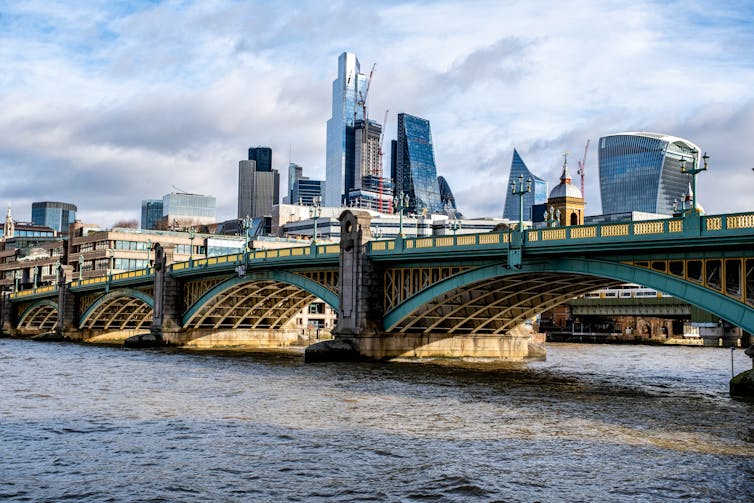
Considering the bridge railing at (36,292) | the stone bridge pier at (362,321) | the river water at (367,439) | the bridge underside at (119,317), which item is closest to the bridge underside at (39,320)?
the bridge railing at (36,292)

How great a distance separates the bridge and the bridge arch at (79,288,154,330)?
6.01ft

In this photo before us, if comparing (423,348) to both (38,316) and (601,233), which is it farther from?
(38,316)

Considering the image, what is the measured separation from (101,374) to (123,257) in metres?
98.1

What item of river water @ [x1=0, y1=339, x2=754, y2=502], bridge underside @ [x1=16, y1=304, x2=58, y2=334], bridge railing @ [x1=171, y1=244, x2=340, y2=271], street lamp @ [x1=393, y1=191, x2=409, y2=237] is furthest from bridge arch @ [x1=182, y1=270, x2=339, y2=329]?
bridge underside @ [x1=16, y1=304, x2=58, y2=334]

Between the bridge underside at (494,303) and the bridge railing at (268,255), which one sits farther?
the bridge railing at (268,255)

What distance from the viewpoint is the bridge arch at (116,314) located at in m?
110

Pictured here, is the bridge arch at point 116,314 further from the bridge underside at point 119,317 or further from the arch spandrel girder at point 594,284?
the arch spandrel girder at point 594,284

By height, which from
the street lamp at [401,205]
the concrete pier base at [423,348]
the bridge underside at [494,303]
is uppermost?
the street lamp at [401,205]

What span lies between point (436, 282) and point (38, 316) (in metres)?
104

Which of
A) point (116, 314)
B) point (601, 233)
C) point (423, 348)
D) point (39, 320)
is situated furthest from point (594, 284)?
point (39, 320)

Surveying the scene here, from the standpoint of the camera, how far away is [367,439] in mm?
28109

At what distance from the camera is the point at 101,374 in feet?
173

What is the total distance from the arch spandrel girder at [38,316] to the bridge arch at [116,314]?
15.3 meters

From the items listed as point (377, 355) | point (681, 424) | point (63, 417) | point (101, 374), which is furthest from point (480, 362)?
point (63, 417)
